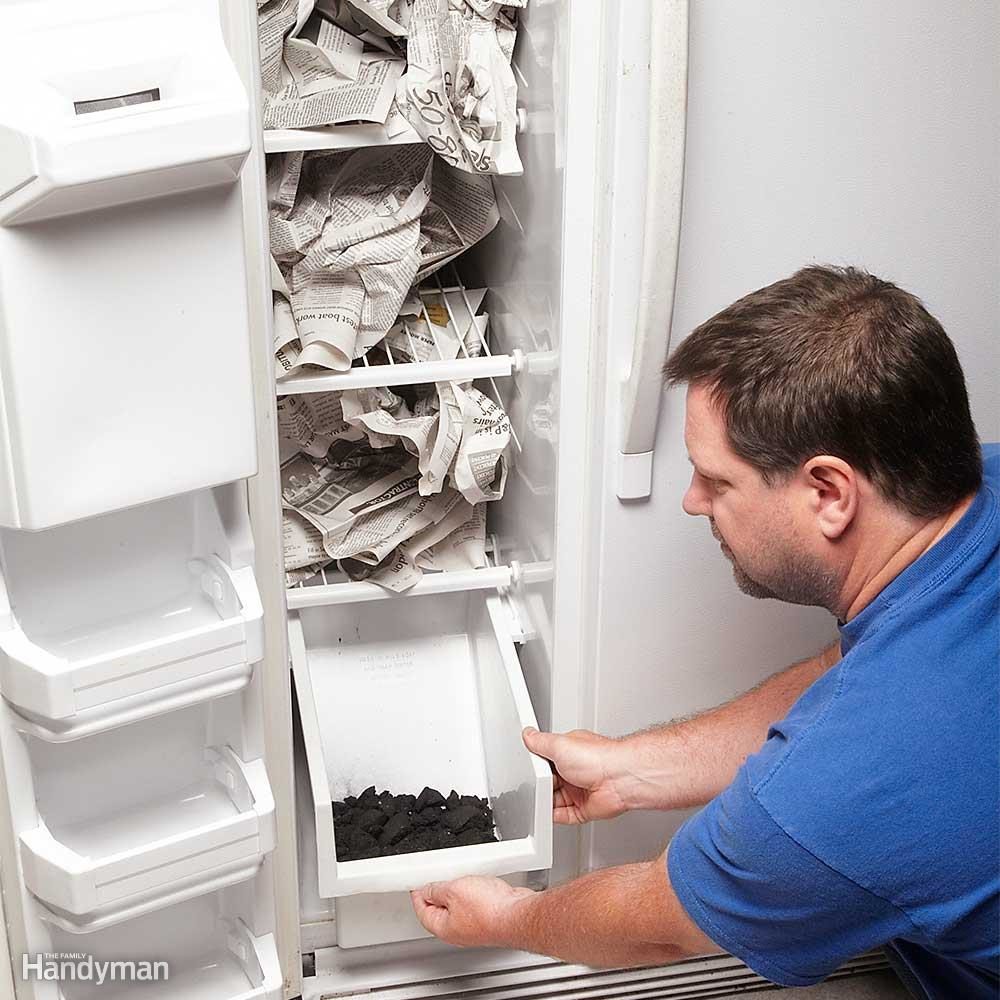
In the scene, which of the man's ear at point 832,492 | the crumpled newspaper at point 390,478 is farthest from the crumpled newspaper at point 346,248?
the man's ear at point 832,492

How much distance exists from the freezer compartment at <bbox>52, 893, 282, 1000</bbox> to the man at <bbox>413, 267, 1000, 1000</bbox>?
0.27 meters

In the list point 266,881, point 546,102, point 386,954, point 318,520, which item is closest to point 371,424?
point 318,520

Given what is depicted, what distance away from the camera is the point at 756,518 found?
1.28 metres

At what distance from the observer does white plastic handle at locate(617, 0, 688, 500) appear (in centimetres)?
123

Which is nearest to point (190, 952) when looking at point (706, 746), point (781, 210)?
point (706, 746)

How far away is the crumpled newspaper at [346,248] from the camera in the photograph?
4.90 ft

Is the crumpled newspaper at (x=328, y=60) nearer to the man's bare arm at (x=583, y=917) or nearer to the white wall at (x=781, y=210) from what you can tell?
the white wall at (x=781, y=210)

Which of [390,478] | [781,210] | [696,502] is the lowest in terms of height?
[390,478]

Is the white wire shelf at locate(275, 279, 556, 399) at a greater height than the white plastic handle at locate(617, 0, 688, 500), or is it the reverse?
the white plastic handle at locate(617, 0, 688, 500)

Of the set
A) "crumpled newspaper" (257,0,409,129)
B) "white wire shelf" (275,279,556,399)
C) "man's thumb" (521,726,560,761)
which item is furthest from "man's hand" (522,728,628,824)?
"crumpled newspaper" (257,0,409,129)

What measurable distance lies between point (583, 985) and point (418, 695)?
16.1 inches

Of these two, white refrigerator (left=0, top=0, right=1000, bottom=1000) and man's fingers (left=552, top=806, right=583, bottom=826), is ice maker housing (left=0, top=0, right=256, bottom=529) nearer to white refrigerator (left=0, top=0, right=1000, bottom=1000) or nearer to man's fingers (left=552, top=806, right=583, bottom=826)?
white refrigerator (left=0, top=0, right=1000, bottom=1000)

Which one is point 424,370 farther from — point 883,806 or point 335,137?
point 883,806

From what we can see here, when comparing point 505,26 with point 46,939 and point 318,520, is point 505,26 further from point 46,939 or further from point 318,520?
point 46,939
